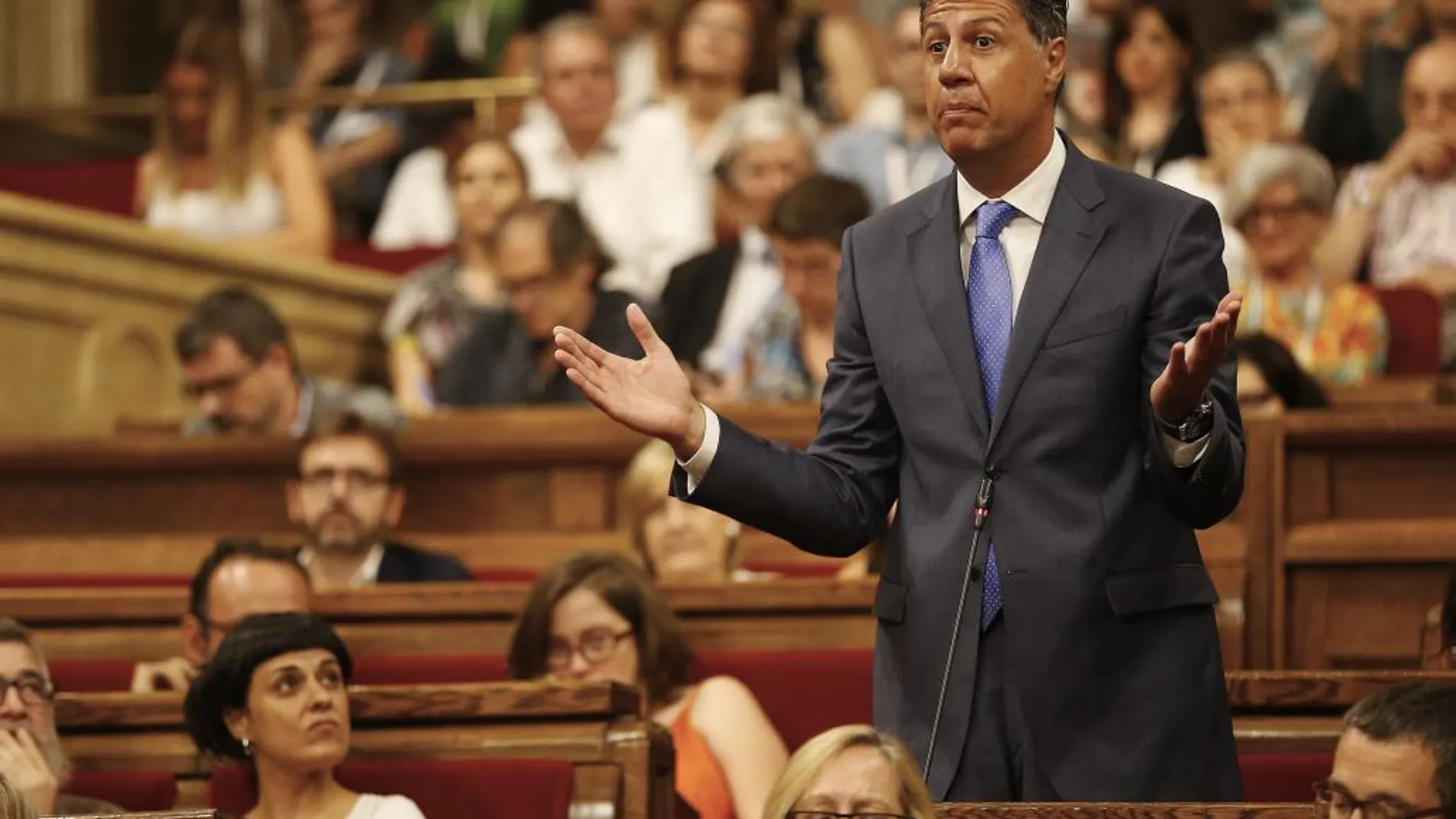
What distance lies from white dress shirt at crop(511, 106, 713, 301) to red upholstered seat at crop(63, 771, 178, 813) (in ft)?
7.78

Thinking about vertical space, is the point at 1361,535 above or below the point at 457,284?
below

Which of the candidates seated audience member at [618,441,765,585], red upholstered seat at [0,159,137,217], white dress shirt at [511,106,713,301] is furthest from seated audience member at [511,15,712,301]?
seated audience member at [618,441,765,585]

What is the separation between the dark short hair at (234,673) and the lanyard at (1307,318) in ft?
6.42

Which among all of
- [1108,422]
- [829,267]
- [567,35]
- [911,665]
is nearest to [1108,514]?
[1108,422]

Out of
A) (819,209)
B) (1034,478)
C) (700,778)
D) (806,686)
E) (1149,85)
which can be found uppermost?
(1149,85)

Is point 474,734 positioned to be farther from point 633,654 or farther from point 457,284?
point 457,284

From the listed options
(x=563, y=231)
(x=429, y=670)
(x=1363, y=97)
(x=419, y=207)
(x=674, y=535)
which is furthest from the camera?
(x=419, y=207)

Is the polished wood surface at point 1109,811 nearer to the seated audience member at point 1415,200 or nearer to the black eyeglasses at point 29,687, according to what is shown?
the black eyeglasses at point 29,687

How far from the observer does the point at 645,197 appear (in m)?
4.96

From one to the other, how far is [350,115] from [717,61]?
125 cm

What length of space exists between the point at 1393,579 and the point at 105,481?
2.06 meters

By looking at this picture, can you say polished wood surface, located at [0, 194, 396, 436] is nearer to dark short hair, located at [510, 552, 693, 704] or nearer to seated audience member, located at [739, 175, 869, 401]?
seated audience member, located at [739, 175, 869, 401]

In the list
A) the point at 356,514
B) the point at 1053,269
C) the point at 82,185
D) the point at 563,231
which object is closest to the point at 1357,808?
the point at 1053,269

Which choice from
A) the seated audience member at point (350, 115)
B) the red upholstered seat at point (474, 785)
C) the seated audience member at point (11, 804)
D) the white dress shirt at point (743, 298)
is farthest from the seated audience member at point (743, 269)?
the seated audience member at point (11, 804)
